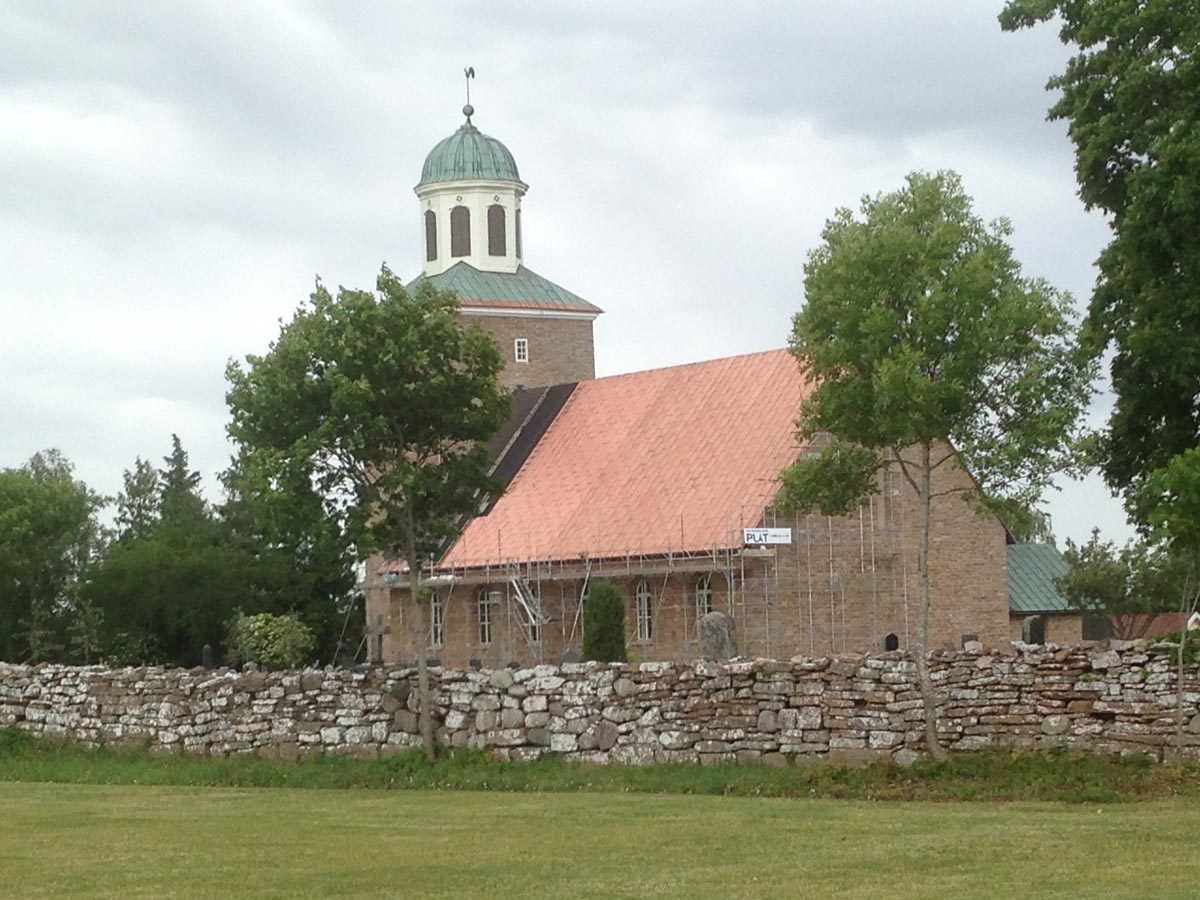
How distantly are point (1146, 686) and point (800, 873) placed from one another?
8.54 meters

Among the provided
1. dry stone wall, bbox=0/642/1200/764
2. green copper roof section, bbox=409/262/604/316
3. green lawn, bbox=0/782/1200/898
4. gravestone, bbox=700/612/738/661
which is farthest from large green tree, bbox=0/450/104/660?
green lawn, bbox=0/782/1200/898

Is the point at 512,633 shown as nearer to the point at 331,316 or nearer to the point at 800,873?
the point at 331,316

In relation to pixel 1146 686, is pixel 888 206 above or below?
above

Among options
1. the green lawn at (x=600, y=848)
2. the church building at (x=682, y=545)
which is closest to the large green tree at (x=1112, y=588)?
the church building at (x=682, y=545)

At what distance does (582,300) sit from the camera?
6391 cm

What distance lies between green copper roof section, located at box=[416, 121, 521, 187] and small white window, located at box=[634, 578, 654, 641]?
20834 mm

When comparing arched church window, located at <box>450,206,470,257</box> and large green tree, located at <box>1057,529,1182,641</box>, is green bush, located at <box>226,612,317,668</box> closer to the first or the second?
arched church window, located at <box>450,206,470,257</box>

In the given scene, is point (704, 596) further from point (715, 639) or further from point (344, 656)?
point (344, 656)

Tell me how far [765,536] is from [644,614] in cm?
486

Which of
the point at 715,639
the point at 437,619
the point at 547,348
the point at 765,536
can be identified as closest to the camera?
the point at 715,639

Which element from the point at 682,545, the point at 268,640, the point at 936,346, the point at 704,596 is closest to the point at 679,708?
the point at 936,346

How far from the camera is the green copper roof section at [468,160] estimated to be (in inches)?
2509

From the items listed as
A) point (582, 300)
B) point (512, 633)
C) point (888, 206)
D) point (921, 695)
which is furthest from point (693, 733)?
point (582, 300)

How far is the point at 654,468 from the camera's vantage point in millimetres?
49250
